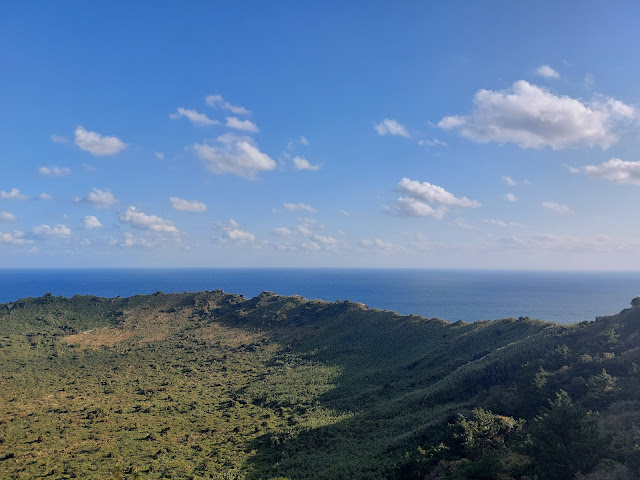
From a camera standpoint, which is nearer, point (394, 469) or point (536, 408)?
point (394, 469)

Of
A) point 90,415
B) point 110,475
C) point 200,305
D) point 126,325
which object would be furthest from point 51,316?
point 110,475

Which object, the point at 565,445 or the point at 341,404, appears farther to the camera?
the point at 341,404

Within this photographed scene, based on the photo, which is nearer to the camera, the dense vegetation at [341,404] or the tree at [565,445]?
the tree at [565,445]

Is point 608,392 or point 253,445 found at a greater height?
point 608,392

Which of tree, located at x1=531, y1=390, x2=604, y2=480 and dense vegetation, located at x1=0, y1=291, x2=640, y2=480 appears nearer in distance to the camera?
tree, located at x1=531, y1=390, x2=604, y2=480

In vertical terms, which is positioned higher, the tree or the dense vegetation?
the tree

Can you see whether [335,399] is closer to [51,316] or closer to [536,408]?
[536,408]

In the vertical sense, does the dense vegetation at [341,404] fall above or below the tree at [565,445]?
below

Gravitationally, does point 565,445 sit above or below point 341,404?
above
